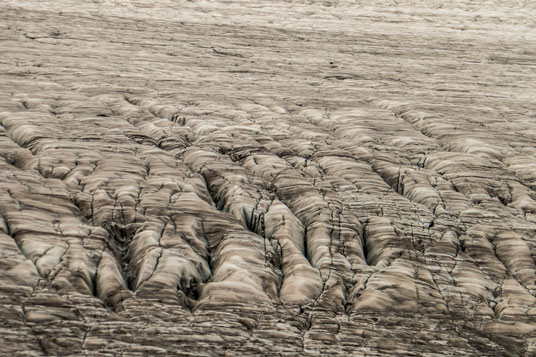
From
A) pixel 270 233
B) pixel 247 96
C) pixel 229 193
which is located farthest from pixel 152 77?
pixel 270 233

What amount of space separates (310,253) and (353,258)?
0.21 meters

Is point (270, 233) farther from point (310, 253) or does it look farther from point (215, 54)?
point (215, 54)

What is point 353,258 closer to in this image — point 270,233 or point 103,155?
point 270,233

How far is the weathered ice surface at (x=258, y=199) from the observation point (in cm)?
293

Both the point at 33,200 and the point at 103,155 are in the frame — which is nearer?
the point at 33,200

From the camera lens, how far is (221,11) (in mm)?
8789

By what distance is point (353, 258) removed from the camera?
3473 millimetres

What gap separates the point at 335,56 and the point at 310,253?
414 centimetres

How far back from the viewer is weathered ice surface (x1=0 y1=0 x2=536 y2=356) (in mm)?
2925


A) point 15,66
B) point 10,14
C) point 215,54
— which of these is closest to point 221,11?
point 215,54

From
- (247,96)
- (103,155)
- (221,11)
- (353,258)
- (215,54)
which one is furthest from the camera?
(221,11)

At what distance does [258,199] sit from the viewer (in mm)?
3965

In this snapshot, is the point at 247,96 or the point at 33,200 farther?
the point at 247,96

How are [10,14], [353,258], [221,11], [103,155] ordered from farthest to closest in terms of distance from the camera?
[221,11]
[10,14]
[103,155]
[353,258]
